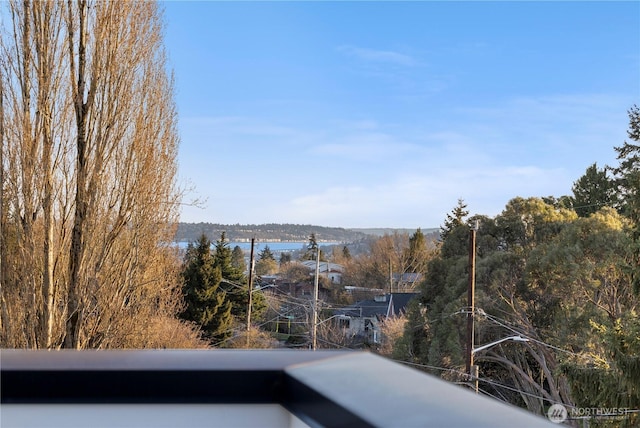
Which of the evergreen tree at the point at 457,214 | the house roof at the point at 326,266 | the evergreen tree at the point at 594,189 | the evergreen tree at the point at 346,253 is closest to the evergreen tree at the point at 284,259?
the house roof at the point at 326,266

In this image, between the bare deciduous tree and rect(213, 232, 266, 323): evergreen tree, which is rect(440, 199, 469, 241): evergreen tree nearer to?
rect(213, 232, 266, 323): evergreen tree

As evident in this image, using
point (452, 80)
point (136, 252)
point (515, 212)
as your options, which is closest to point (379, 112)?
point (452, 80)

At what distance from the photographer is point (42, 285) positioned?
369cm

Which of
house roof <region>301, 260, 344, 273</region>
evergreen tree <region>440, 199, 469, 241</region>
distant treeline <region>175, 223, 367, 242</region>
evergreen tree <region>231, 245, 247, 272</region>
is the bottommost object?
house roof <region>301, 260, 344, 273</region>

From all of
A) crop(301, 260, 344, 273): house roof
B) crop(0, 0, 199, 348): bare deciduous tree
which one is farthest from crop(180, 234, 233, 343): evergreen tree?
crop(0, 0, 199, 348): bare deciduous tree

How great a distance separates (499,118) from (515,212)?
6.29m

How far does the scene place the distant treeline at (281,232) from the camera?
14.9 metres

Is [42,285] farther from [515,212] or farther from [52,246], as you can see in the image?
[515,212]

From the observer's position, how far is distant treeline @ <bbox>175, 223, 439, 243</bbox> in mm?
14891

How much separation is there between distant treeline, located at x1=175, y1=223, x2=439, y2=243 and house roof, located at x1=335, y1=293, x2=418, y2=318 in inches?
114

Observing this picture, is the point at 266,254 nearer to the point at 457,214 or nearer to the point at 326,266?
the point at 326,266

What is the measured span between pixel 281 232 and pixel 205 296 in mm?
3902

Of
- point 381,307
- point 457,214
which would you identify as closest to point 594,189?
point 457,214

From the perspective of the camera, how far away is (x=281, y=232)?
710 inches
